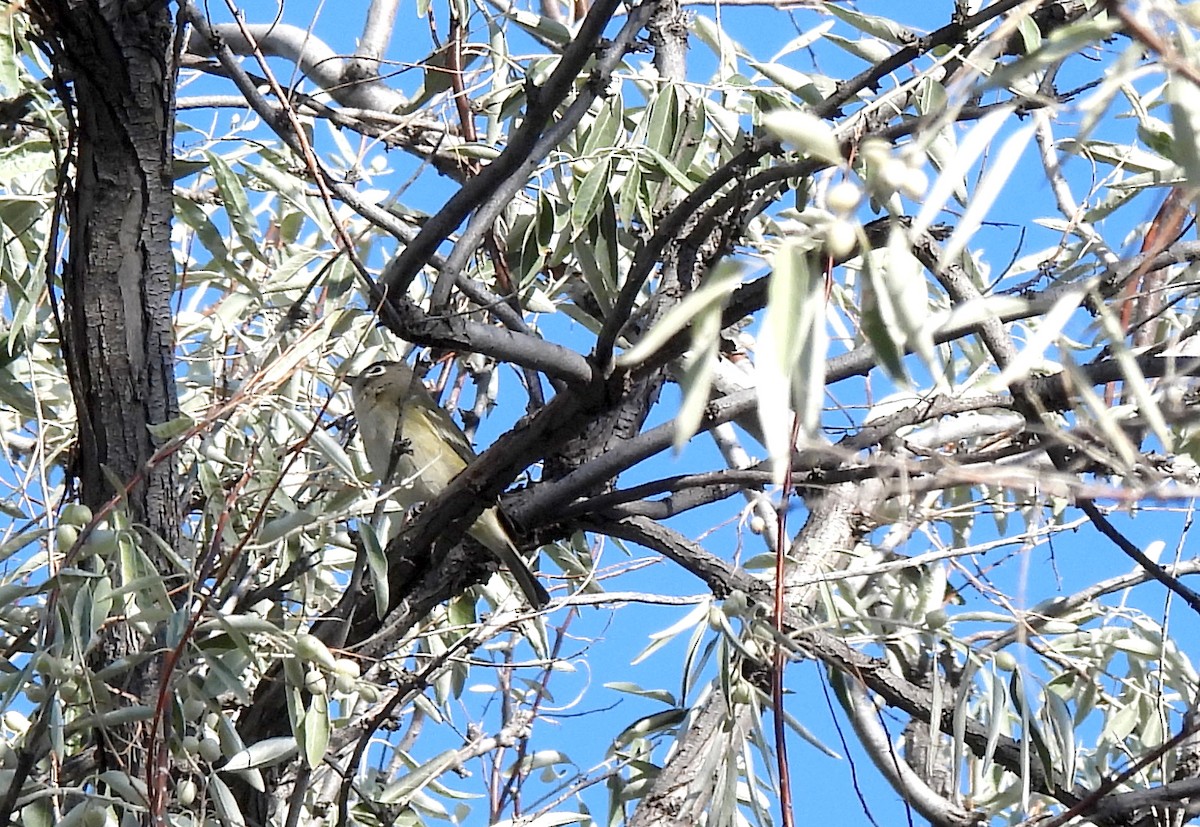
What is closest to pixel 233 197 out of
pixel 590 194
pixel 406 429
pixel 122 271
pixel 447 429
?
pixel 122 271

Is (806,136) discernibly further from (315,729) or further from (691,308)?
(315,729)

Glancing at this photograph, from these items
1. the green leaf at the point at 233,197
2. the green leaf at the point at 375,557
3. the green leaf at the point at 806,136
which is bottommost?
the green leaf at the point at 806,136

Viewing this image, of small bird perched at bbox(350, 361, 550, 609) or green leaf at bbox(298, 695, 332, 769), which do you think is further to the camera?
small bird perched at bbox(350, 361, 550, 609)

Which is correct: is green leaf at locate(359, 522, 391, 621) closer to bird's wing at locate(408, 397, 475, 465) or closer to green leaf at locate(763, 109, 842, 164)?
green leaf at locate(763, 109, 842, 164)

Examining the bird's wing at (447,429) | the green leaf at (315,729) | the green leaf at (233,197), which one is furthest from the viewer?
the bird's wing at (447,429)

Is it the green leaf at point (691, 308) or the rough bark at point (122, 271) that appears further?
the rough bark at point (122, 271)

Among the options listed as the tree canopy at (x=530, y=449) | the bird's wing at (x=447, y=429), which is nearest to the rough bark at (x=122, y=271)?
the tree canopy at (x=530, y=449)

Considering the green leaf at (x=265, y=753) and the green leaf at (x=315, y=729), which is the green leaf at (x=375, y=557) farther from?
the green leaf at (x=265, y=753)

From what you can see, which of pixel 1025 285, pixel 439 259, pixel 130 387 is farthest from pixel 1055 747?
pixel 130 387

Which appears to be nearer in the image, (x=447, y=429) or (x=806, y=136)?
(x=806, y=136)

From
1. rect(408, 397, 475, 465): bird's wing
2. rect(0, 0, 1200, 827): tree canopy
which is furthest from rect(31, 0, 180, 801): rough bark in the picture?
rect(408, 397, 475, 465): bird's wing

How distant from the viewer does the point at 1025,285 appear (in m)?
1.74

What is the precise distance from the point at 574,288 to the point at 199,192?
785 millimetres

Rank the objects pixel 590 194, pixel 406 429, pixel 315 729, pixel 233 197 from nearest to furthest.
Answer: pixel 315 729
pixel 590 194
pixel 233 197
pixel 406 429
